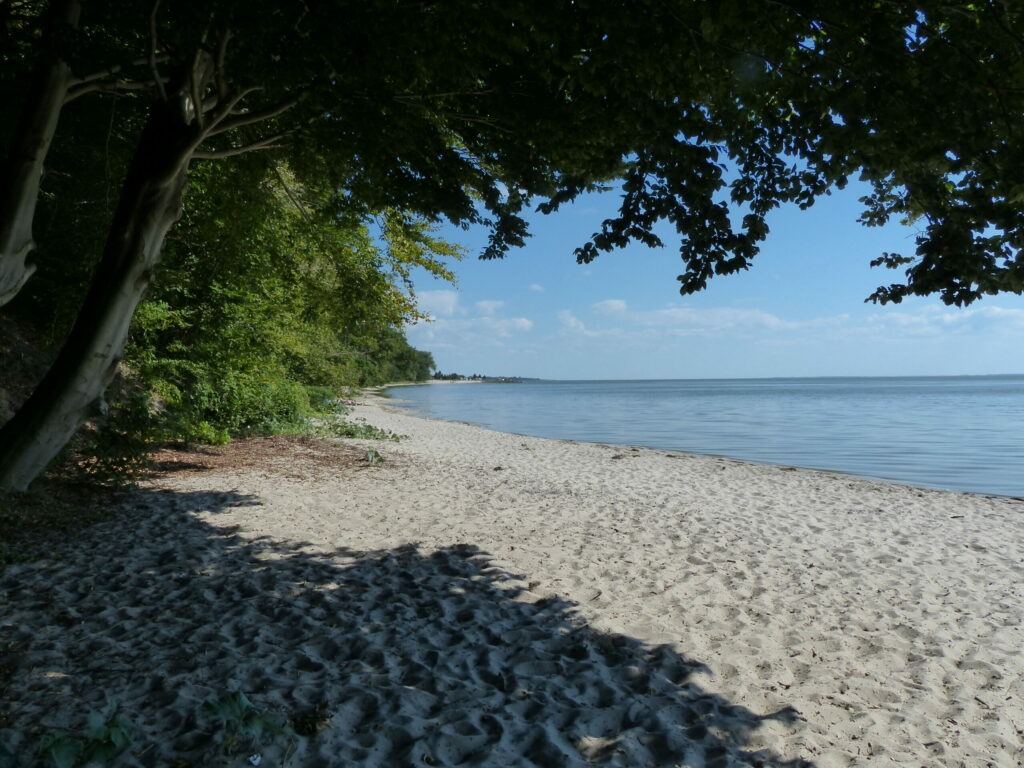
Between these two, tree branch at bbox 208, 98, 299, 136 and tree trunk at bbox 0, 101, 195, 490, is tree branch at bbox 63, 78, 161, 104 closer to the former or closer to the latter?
tree trunk at bbox 0, 101, 195, 490

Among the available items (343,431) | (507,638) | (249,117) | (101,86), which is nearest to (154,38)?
(249,117)

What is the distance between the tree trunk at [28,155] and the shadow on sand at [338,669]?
2.78 m

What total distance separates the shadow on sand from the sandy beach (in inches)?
0.8

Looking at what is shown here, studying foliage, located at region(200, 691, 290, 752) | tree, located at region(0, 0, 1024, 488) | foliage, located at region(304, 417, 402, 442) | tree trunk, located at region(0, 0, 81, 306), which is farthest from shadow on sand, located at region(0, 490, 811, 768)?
foliage, located at region(304, 417, 402, 442)

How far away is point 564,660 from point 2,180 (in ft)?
20.5

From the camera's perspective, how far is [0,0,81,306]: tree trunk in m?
5.56

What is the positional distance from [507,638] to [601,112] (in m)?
4.69

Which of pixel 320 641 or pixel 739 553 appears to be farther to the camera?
pixel 739 553

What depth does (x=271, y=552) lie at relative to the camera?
6508mm

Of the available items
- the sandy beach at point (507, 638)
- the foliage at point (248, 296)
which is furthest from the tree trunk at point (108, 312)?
the foliage at point (248, 296)

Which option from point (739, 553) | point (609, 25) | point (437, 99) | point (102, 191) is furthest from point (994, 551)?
point (102, 191)

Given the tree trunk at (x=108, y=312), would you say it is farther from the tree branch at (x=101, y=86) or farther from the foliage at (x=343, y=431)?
the foliage at (x=343, y=431)

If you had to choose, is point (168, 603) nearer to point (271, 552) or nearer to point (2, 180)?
point (271, 552)

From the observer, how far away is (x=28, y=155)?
561cm
